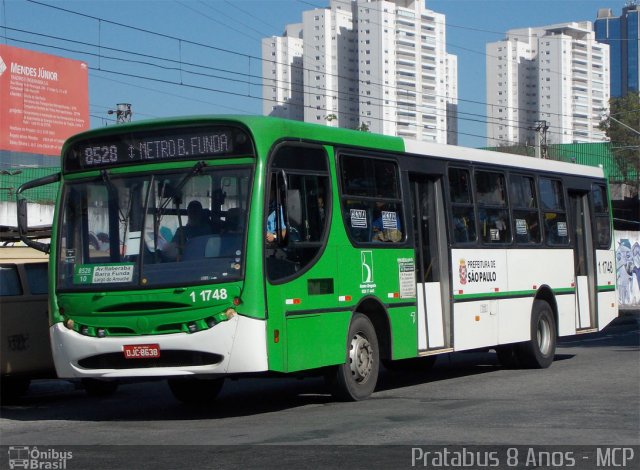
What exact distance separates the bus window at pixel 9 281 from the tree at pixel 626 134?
2422 inches

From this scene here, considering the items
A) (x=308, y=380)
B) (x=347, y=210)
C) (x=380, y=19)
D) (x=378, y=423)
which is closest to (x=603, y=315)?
(x=308, y=380)

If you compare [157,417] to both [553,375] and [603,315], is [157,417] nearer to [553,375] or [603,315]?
[553,375]

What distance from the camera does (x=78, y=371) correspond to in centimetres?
1128

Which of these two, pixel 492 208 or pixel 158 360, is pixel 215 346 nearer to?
pixel 158 360

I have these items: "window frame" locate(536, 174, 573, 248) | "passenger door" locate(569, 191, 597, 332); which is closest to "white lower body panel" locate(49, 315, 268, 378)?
"window frame" locate(536, 174, 573, 248)

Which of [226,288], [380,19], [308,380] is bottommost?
[308,380]

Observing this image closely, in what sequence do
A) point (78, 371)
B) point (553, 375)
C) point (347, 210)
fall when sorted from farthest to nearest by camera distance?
point (553, 375) < point (347, 210) < point (78, 371)

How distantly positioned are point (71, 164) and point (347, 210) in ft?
9.99

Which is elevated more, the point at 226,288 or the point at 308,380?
the point at 226,288

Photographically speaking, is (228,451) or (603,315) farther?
(603,315)

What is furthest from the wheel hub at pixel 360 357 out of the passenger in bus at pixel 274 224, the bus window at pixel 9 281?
the bus window at pixel 9 281

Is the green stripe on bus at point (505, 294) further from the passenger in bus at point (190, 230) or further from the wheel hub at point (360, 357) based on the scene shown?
the passenger in bus at point (190, 230)

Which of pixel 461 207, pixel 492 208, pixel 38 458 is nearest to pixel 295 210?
pixel 38 458

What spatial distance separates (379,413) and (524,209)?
627 centimetres
